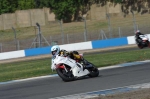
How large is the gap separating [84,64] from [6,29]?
39.6 meters

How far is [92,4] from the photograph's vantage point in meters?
56.8

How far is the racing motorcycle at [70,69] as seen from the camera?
15.5m

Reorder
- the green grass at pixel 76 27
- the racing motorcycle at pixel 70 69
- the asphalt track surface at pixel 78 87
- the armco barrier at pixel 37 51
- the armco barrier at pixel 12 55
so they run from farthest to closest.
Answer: the green grass at pixel 76 27 < the armco barrier at pixel 37 51 < the armco barrier at pixel 12 55 < the racing motorcycle at pixel 70 69 < the asphalt track surface at pixel 78 87

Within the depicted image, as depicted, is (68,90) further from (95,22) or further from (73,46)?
(95,22)

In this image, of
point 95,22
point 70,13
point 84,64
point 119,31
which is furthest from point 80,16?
point 84,64

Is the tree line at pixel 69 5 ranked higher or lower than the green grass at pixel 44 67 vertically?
higher

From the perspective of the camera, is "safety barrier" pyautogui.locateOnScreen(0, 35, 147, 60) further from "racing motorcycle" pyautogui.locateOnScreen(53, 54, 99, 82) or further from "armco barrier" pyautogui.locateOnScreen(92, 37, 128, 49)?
"racing motorcycle" pyautogui.locateOnScreen(53, 54, 99, 82)

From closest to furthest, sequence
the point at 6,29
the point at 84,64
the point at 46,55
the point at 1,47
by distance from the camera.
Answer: the point at 84,64, the point at 46,55, the point at 1,47, the point at 6,29

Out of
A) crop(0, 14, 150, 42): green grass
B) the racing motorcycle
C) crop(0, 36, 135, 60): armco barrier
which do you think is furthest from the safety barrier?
the racing motorcycle

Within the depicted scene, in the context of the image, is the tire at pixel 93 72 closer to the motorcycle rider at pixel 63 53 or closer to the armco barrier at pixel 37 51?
the motorcycle rider at pixel 63 53

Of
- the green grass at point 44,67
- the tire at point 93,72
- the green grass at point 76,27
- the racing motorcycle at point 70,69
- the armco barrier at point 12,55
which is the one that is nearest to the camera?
the racing motorcycle at point 70,69

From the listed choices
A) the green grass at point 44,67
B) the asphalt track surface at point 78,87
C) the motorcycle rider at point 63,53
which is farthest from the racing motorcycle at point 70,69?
the green grass at point 44,67

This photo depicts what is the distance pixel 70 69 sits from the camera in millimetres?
15805

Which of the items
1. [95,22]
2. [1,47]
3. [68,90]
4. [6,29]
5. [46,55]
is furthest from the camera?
[6,29]
